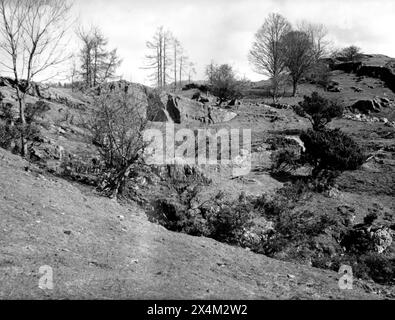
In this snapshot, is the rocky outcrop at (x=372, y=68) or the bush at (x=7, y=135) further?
the rocky outcrop at (x=372, y=68)

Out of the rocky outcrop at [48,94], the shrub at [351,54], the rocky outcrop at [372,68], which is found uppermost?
the shrub at [351,54]

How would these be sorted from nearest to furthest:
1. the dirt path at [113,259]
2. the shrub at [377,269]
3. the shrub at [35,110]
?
1. the dirt path at [113,259]
2. the shrub at [377,269]
3. the shrub at [35,110]

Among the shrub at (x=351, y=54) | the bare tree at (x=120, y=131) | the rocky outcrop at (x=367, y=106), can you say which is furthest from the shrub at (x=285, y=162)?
the shrub at (x=351, y=54)

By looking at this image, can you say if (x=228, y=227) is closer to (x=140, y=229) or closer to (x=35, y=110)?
(x=140, y=229)

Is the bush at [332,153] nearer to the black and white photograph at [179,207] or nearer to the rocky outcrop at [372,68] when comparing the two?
the black and white photograph at [179,207]

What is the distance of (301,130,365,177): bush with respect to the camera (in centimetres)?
1616

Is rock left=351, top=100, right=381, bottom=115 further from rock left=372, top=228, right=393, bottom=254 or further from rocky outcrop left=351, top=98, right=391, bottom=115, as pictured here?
rock left=372, top=228, right=393, bottom=254

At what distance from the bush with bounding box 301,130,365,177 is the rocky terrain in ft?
3.73

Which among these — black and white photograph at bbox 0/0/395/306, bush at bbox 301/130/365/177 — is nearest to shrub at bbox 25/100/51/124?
black and white photograph at bbox 0/0/395/306

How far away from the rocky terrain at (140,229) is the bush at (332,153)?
1.14m

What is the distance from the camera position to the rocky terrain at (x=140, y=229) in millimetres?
6398

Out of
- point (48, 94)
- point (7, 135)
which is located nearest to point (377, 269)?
point (7, 135)
